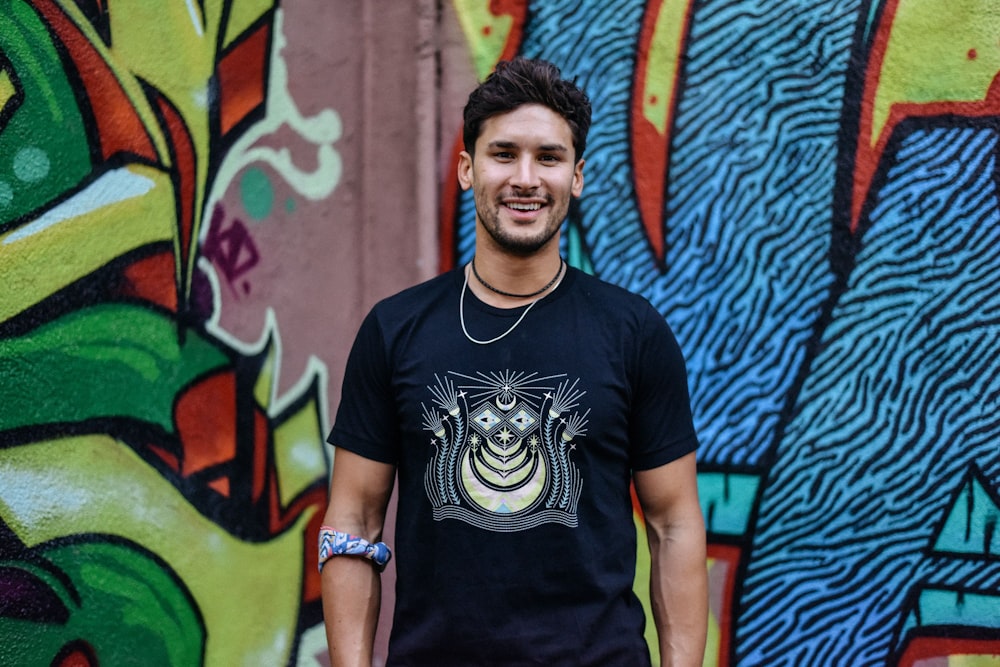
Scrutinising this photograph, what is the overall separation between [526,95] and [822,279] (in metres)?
1.39

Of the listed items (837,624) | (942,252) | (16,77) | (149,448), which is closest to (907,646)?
(837,624)

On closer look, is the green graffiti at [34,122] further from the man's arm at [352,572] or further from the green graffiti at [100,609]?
the man's arm at [352,572]

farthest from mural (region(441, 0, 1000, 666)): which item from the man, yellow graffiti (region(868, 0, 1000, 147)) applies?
the man

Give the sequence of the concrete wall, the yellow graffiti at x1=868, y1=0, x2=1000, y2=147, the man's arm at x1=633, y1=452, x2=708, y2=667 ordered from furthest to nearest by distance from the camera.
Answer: the yellow graffiti at x1=868, y1=0, x2=1000, y2=147, the concrete wall, the man's arm at x1=633, y1=452, x2=708, y2=667

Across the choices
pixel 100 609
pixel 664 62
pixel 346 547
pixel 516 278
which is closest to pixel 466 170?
pixel 516 278

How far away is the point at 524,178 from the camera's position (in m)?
2.23

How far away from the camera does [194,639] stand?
A: 127 inches

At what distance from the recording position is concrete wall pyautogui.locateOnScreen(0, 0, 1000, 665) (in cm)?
298

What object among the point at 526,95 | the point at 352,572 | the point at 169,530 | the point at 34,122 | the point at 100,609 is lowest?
the point at 100,609

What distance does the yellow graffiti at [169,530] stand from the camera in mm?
2797

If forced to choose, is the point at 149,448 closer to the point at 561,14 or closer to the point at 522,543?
the point at 522,543

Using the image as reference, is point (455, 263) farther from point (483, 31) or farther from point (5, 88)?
point (5, 88)

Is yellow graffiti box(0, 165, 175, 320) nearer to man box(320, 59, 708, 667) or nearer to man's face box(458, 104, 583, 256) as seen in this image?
man box(320, 59, 708, 667)

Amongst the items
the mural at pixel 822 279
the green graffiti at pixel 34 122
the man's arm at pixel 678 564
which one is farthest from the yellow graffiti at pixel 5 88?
the man's arm at pixel 678 564
